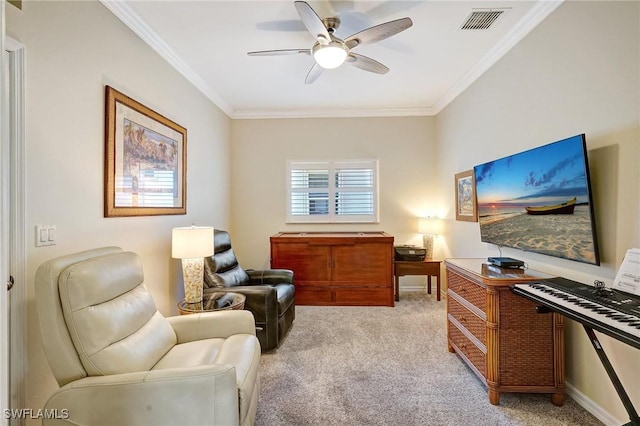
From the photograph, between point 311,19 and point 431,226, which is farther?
point 431,226

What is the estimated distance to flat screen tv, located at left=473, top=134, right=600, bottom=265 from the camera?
177 cm

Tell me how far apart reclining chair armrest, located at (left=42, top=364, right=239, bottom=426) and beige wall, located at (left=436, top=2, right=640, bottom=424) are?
7.31 ft

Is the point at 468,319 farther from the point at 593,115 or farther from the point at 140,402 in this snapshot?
the point at 140,402

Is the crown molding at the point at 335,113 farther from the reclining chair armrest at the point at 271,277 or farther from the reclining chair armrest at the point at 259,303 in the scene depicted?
the reclining chair armrest at the point at 259,303

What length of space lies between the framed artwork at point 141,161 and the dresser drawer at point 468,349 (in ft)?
9.29

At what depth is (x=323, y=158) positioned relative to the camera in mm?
4652

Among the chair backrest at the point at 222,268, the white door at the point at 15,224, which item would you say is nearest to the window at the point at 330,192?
the chair backrest at the point at 222,268

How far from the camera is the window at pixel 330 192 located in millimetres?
4678

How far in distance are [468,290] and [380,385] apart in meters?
0.99

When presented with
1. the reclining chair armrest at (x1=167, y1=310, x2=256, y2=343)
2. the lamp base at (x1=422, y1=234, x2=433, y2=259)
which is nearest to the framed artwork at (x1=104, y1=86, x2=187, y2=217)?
the reclining chair armrest at (x1=167, y1=310, x2=256, y2=343)

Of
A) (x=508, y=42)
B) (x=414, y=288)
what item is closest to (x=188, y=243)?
(x=508, y=42)

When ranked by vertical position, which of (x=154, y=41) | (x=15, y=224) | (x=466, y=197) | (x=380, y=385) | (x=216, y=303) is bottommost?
(x=380, y=385)

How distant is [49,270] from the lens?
51.4 inches

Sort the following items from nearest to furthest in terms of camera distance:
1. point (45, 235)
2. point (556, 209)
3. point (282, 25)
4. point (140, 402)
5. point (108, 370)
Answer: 1. point (140, 402)
2. point (108, 370)
3. point (45, 235)
4. point (556, 209)
5. point (282, 25)
